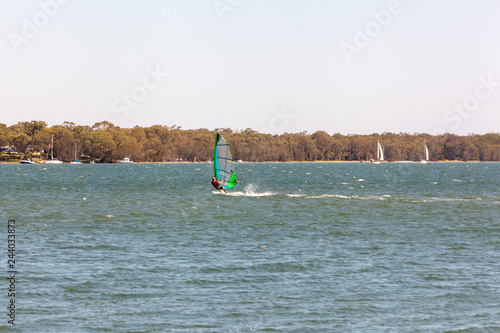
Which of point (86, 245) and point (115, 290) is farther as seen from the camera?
point (86, 245)

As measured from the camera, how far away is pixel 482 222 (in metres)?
45.5

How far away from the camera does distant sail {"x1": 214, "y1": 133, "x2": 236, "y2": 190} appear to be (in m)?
60.7

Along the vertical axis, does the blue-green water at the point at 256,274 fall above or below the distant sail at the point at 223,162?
A: below

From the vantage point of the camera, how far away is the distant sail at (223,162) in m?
60.7

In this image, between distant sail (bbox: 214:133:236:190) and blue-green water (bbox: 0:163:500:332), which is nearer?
blue-green water (bbox: 0:163:500:332)

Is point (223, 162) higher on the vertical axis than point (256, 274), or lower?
higher

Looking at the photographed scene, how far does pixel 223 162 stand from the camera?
64.1 meters

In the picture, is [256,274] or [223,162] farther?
[223,162]

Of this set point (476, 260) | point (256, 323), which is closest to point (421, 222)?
point (476, 260)

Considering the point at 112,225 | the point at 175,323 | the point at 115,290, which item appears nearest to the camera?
the point at 175,323

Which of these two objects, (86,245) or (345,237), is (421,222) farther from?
(86,245)

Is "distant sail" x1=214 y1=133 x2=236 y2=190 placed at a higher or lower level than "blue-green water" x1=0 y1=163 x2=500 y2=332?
higher

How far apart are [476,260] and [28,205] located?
4890 centimetres

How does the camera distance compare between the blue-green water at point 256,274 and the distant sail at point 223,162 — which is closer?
the blue-green water at point 256,274
